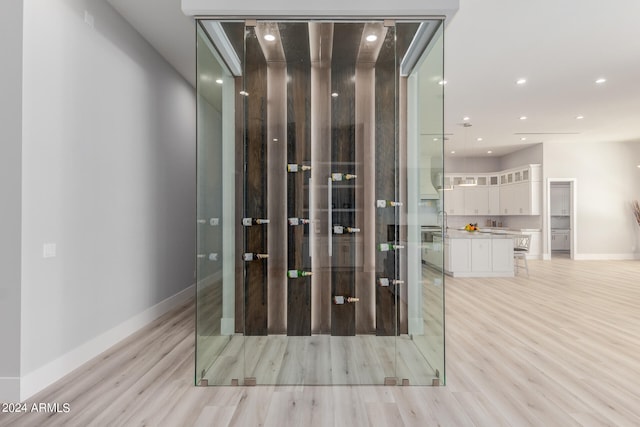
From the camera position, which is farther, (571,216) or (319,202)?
(571,216)

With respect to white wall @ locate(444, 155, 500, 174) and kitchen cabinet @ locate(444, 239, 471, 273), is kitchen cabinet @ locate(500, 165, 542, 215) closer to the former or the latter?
white wall @ locate(444, 155, 500, 174)

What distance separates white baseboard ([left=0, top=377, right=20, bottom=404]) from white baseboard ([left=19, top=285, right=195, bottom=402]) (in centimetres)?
2

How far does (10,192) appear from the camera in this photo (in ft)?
7.30

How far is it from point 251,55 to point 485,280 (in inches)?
231

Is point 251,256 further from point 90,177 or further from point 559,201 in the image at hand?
point 559,201

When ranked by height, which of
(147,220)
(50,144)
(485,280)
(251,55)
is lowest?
(485,280)

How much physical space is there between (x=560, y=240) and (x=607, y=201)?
1.81m

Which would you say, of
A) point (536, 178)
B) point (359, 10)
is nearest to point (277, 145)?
point (359, 10)

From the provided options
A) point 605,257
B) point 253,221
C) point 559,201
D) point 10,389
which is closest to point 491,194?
point 559,201

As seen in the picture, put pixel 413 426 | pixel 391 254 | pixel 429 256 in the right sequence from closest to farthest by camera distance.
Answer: pixel 413 426 → pixel 429 256 → pixel 391 254

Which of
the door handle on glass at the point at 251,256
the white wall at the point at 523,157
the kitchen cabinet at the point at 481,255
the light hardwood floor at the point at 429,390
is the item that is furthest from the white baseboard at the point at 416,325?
the white wall at the point at 523,157

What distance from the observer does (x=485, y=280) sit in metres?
6.35

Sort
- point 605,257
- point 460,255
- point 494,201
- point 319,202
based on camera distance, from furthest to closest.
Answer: point 494,201 < point 605,257 < point 460,255 < point 319,202

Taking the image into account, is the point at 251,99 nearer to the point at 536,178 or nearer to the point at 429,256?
the point at 429,256
